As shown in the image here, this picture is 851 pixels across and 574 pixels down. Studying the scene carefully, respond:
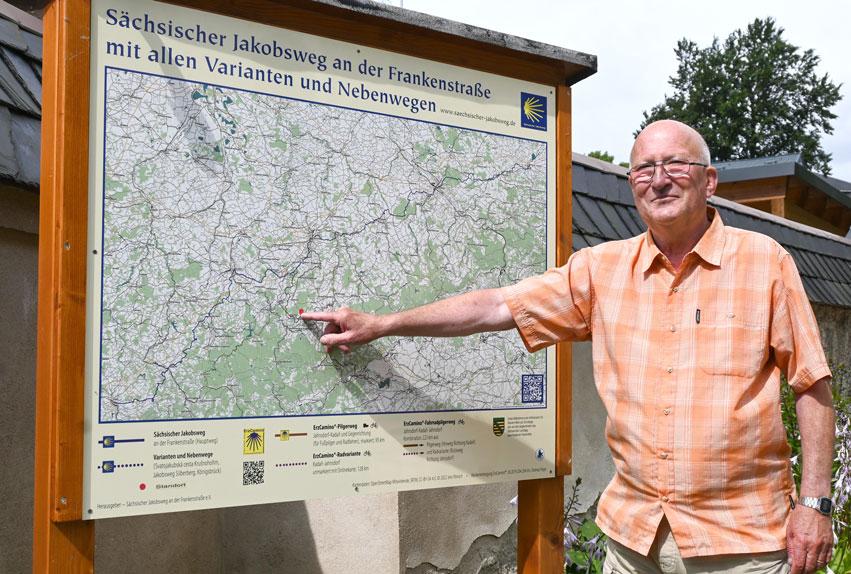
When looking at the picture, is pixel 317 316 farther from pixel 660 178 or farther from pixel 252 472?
pixel 660 178

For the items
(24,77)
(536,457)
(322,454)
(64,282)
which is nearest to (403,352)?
(322,454)

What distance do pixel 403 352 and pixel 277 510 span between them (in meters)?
1.74

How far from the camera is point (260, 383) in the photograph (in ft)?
7.77

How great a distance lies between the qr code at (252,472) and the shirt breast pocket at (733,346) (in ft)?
4.01

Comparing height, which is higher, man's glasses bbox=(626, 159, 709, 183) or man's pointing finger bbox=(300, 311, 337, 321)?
man's glasses bbox=(626, 159, 709, 183)

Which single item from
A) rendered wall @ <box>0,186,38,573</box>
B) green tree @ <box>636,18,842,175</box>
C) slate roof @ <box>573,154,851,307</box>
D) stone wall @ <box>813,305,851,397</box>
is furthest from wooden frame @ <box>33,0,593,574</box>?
green tree @ <box>636,18,842,175</box>

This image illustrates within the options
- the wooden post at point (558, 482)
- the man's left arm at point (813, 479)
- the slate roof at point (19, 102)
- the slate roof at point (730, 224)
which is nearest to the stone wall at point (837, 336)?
the slate roof at point (730, 224)

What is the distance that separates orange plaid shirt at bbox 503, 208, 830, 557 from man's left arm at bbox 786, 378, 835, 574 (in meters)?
0.04

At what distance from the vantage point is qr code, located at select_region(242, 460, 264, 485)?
233 cm

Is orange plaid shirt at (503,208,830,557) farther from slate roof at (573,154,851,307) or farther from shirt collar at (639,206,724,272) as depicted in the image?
slate roof at (573,154,851,307)

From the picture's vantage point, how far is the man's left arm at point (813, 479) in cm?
229

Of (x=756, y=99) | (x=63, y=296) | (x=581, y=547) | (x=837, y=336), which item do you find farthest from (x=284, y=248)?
(x=756, y=99)

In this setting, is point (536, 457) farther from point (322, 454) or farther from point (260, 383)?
point (260, 383)

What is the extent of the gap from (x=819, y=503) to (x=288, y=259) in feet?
5.12
